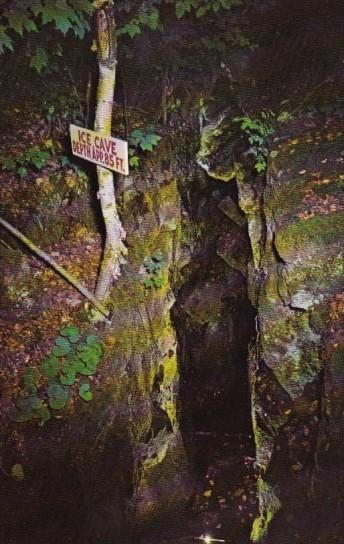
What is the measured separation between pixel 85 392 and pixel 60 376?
10 centimetres

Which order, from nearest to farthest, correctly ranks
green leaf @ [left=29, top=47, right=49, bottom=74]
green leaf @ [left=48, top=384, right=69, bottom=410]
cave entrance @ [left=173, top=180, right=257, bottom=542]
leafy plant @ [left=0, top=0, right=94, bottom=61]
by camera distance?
leafy plant @ [left=0, top=0, right=94, bottom=61] < green leaf @ [left=29, top=47, right=49, bottom=74] < green leaf @ [left=48, top=384, right=69, bottom=410] < cave entrance @ [left=173, top=180, right=257, bottom=542]

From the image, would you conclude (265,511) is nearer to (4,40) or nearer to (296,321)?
(296,321)

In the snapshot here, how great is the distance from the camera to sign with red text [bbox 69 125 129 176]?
1.51m

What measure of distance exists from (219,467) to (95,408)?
492mm

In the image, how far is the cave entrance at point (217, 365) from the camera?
1.84 m

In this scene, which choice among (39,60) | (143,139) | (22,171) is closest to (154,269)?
(143,139)

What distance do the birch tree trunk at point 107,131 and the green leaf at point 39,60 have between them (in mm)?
161

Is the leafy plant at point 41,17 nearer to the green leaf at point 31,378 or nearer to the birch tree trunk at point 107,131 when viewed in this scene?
the birch tree trunk at point 107,131

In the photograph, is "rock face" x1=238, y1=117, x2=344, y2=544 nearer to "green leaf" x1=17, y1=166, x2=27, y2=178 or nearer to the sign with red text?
the sign with red text

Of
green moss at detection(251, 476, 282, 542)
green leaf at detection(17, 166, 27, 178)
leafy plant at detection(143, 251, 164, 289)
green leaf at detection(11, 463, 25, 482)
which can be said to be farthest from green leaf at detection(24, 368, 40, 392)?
green moss at detection(251, 476, 282, 542)

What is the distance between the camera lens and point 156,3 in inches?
61.4

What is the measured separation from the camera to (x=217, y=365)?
195cm

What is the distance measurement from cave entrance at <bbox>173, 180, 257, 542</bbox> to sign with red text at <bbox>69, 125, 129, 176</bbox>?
0.40m

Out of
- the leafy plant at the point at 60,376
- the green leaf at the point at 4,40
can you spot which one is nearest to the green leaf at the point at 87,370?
the leafy plant at the point at 60,376
